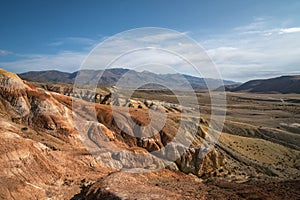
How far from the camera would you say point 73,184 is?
21906 millimetres

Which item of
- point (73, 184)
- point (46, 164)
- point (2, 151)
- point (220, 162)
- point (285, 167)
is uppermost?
point (2, 151)

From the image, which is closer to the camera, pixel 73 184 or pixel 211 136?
pixel 73 184

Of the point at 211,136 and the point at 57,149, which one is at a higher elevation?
the point at 57,149

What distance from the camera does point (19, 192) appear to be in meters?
18.2

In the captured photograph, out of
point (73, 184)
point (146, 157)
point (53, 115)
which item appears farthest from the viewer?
point (53, 115)

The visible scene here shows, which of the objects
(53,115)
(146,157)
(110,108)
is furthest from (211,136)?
(53,115)

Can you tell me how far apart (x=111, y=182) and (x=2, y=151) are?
28.2 feet

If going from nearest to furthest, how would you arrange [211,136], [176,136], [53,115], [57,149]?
[57,149]
[53,115]
[176,136]
[211,136]

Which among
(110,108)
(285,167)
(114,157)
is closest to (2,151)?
(114,157)

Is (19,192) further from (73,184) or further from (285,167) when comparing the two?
(285,167)

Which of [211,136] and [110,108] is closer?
[110,108]

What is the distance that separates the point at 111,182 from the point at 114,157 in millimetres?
7841

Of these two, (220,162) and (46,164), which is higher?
(46,164)

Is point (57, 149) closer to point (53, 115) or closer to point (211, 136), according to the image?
point (53, 115)
